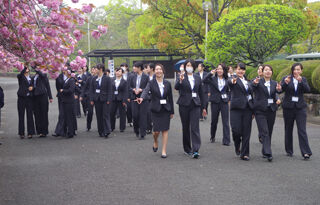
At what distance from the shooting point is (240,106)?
30.0ft

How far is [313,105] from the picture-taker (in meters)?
16.7

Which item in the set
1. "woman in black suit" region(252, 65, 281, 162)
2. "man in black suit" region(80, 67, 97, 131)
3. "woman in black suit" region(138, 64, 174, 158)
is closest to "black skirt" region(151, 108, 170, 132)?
"woman in black suit" region(138, 64, 174, 158)

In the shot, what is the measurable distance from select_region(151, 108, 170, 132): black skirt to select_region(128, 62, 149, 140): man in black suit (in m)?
2.54

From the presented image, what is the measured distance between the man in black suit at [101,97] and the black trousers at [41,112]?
50.9 inches

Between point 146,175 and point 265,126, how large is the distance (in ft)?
8.89

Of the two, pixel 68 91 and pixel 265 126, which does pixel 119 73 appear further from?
pixel 265 126

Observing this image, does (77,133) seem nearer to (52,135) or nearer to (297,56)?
(52,135)

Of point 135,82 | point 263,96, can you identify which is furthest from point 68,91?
point 263,96

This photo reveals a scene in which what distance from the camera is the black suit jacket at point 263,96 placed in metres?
8.93

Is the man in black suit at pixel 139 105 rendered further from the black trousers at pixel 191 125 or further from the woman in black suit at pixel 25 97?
the woman in black suit at pixel 25 97

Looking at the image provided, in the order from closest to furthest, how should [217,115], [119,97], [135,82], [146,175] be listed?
[146,175] → [217,115] → [135,82] → [119,97]

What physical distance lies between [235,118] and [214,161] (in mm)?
1035

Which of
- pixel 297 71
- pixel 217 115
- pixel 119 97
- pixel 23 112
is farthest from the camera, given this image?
pixel 119 97

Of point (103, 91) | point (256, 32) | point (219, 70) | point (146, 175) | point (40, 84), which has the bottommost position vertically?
point (146, 175)
